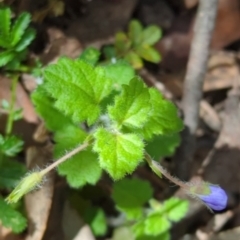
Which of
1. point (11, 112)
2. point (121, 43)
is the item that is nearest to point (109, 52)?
point (121, 43)

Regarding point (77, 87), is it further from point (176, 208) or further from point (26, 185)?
point (176, 208)

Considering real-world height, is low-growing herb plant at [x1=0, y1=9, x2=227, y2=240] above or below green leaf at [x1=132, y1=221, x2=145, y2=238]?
above

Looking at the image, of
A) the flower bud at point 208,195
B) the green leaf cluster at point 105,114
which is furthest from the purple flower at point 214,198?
the green leaf cluster at point 105,114

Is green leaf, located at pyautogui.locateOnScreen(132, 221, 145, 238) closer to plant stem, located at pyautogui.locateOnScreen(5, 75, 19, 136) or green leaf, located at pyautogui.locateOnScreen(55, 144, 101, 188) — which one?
green leaf, located at pyautogui.locateOnScreen(55, 144, 101, 188)

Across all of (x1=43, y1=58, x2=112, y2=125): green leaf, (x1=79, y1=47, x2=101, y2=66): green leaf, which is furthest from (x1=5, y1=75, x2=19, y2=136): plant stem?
(x1=43, y1=58, x2=112, y2=125): green leaf

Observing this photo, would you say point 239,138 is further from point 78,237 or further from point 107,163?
point 107,163
